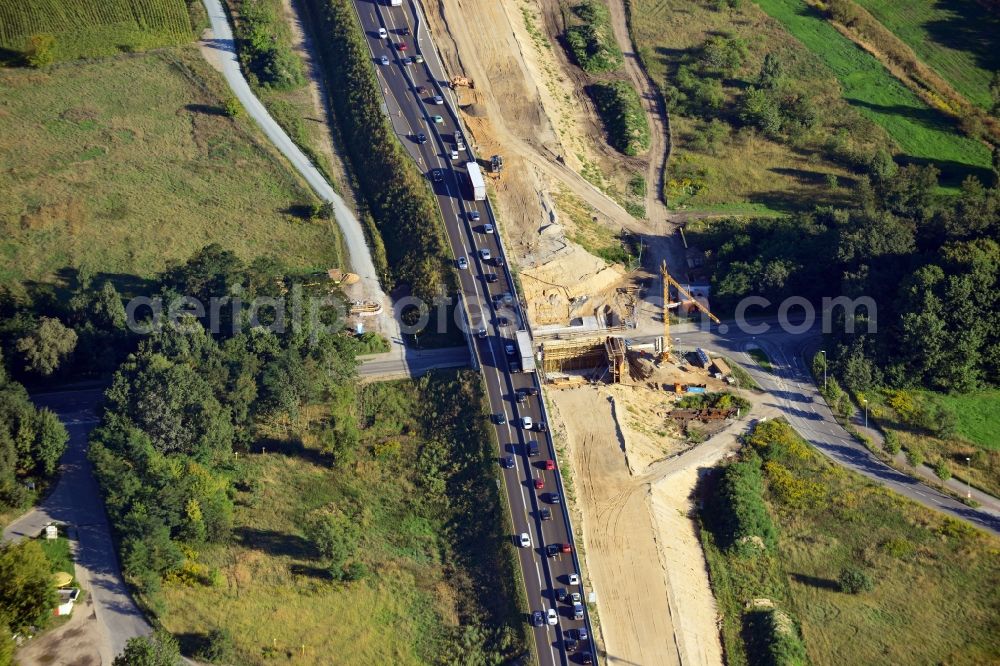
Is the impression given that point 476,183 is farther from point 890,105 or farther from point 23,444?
point 890,105

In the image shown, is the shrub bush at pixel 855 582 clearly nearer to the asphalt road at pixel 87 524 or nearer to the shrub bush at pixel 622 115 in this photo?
the asphalt road at pixel 87 524

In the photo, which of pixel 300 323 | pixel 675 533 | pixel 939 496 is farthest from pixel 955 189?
pixel 300 323

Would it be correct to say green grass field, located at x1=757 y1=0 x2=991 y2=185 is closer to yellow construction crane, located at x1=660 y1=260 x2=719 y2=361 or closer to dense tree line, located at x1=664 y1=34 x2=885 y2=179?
dense tree line, located at x1=664 y1=34 x2=885 y2=179

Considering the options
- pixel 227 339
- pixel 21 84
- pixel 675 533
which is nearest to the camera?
pixel 675 533

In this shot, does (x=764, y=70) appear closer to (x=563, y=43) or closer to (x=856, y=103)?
(x=856, y=103)

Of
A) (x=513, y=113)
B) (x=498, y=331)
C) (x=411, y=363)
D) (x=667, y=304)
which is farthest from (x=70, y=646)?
(x=513, y=113)

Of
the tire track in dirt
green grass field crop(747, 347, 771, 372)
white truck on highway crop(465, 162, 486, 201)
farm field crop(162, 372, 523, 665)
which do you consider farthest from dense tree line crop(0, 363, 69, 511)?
the tire track in dirt
